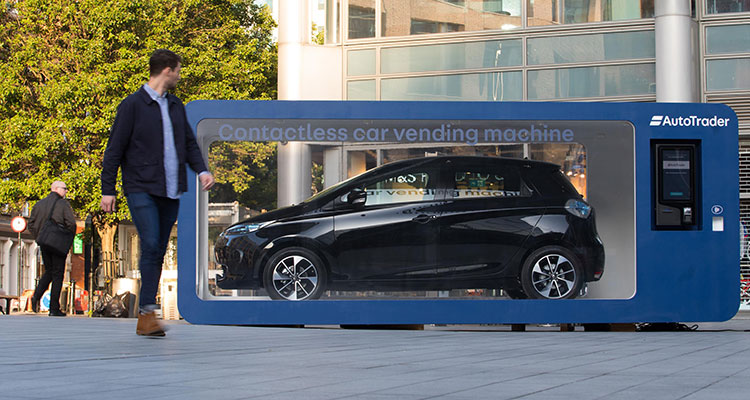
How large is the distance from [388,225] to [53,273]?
452 cm

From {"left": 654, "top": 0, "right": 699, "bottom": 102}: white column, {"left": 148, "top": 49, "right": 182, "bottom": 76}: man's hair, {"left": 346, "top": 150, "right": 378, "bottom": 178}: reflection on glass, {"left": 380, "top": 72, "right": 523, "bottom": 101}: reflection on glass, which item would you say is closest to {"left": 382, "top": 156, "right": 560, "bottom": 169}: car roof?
{"left": 346, "top": 150, "right": 378, "bottom": 178}: reflection on glass

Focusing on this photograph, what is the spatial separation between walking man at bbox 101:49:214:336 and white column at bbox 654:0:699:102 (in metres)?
12.0

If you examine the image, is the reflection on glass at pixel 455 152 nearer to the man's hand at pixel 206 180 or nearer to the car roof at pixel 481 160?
the car roof at pixel 481 160

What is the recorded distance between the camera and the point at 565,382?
180 inches

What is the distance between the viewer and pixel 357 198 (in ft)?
33.6

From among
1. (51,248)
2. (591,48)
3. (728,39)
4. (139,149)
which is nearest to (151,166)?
(139,149)

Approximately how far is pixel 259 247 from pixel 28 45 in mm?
19479

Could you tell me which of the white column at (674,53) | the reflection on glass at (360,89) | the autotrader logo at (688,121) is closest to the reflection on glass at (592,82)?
the white column at (674,53)

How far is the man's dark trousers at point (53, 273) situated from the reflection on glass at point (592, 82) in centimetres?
905

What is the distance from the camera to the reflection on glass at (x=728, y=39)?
17.7 metres

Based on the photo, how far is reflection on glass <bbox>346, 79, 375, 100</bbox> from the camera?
19.1 metres

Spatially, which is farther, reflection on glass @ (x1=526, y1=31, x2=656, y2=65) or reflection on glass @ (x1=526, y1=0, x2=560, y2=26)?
reflection on glass @ (x1=526, y1=0, x2=560, y2=26)

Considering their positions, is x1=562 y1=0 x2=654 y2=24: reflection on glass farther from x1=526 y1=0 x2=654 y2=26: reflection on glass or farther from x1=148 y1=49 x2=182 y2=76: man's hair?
x1=148 y1=49 x2=182 y2=76: man's hair

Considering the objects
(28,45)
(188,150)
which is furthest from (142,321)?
(28,45)
